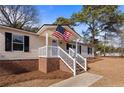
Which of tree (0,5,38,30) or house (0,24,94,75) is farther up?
tree (0,5,38,30)

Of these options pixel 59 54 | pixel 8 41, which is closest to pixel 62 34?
pixel 59 54

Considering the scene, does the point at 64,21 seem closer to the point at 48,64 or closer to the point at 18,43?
the point at 18,43

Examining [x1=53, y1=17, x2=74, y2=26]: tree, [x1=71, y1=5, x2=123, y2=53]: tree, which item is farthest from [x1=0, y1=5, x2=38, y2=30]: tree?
[x1=71, y1=5, x2=123, y2=53]: tree

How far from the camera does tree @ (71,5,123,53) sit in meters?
47.7

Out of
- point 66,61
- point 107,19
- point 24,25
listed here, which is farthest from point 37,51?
point 107,19

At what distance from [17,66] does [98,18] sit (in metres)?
31.5

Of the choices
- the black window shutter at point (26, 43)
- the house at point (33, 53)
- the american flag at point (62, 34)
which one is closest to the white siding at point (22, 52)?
the house at point (33, 53)

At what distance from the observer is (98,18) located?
47875 millimetres

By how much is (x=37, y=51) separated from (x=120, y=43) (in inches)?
1681

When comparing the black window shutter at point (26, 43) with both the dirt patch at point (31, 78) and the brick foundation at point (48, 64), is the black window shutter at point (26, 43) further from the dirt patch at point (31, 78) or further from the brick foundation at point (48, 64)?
the dirt patch at point (31, 78)

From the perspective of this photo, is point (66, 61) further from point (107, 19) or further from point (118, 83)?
point (107, 19)

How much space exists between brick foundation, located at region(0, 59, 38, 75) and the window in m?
1.05

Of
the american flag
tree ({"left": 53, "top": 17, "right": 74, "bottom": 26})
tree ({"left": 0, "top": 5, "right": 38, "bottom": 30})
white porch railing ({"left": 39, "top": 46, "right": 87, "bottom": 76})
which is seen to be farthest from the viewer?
tree ({"left": 53, "top": 17, "right": 74, "bottom": 26})

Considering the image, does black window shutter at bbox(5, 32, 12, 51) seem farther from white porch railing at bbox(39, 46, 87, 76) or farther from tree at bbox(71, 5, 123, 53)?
tree at bbox(71, 5, 123, 53)
